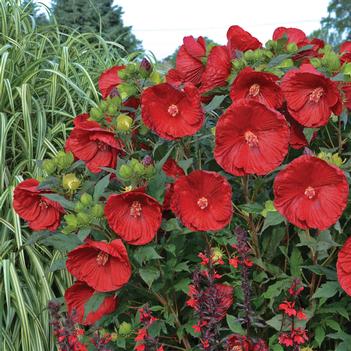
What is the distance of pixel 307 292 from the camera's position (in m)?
1.57

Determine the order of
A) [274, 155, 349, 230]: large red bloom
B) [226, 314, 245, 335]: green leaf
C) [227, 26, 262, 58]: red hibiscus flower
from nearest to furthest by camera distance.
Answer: [274, 155, 349, 230]: large red bloom, [226, 314, 245, 335]: green leaf, [227, 26, 262, 58]: red hibiscus flower

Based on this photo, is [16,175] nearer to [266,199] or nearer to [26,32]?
[266,199]

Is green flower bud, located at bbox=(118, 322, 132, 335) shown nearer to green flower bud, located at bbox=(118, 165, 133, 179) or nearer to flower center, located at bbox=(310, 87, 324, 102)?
green flower bud, located at bbox=(118, 165, 133, 179)

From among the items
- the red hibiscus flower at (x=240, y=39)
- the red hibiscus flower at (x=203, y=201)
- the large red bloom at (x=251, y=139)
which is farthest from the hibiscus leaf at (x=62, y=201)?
the red hibiscus flower at (x=240, y=39)

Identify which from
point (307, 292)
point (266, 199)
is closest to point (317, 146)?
point (266, 199)

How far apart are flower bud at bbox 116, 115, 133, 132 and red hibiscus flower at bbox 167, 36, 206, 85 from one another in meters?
0.25

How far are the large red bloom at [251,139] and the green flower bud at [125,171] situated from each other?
0.20 meters

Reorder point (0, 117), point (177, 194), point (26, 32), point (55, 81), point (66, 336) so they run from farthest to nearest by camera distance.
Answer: point (26, 32)
point (55, 81)
point (0, 117)
point (177, 194)
point (66, 336)

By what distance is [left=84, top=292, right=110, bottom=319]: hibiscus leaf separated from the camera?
1.48 meters

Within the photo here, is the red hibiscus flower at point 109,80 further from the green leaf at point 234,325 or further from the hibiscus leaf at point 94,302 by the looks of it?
the green leaf at point 234,325

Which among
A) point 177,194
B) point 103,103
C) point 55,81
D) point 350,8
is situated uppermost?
point 103,103

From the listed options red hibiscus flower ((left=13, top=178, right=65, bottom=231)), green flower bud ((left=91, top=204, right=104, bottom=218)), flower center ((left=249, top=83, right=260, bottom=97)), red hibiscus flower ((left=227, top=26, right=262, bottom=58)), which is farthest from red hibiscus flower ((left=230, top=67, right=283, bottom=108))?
red hibiscus flower ((left=13, top=178, right=65, bottom=231))

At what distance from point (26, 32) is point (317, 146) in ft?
7.21

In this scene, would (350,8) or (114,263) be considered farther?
(350,8)
